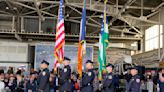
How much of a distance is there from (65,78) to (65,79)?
3 cm

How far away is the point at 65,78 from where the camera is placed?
1141 cm

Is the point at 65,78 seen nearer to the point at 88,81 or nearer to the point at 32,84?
the point at 88,81

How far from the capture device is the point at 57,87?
12.3 metres

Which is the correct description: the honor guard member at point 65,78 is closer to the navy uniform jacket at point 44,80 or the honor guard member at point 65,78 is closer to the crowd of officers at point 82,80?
the crowd of officers at point 82,80

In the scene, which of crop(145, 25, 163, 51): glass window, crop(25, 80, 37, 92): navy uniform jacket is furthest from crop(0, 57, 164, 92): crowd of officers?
crop(145, 25, 163, 51): glass window

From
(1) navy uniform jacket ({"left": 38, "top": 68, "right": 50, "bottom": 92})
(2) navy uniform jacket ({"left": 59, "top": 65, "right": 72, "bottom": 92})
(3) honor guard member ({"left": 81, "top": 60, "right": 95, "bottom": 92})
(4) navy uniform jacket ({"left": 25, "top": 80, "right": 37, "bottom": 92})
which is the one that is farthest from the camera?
(4) navy uniform jacket ({"left": 25, "top": 80, "right": 37, "bottom": 92})

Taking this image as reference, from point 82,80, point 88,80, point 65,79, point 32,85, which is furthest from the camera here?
point 32,85

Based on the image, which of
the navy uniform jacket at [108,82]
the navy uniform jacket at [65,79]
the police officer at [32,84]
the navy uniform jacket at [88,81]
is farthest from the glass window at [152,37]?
the navy uniform jacket at [88,81]

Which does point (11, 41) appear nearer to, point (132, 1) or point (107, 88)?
point (132, 1)

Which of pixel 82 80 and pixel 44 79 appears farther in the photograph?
pixel 44 79

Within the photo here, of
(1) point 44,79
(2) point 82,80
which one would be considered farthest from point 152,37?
(1) point 44,79

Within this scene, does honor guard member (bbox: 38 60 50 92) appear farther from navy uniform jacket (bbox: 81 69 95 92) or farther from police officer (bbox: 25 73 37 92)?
police officer (bbox: 25 73 37 92)

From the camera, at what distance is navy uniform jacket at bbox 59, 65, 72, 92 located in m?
11.3

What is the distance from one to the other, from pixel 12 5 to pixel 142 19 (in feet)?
37.3
